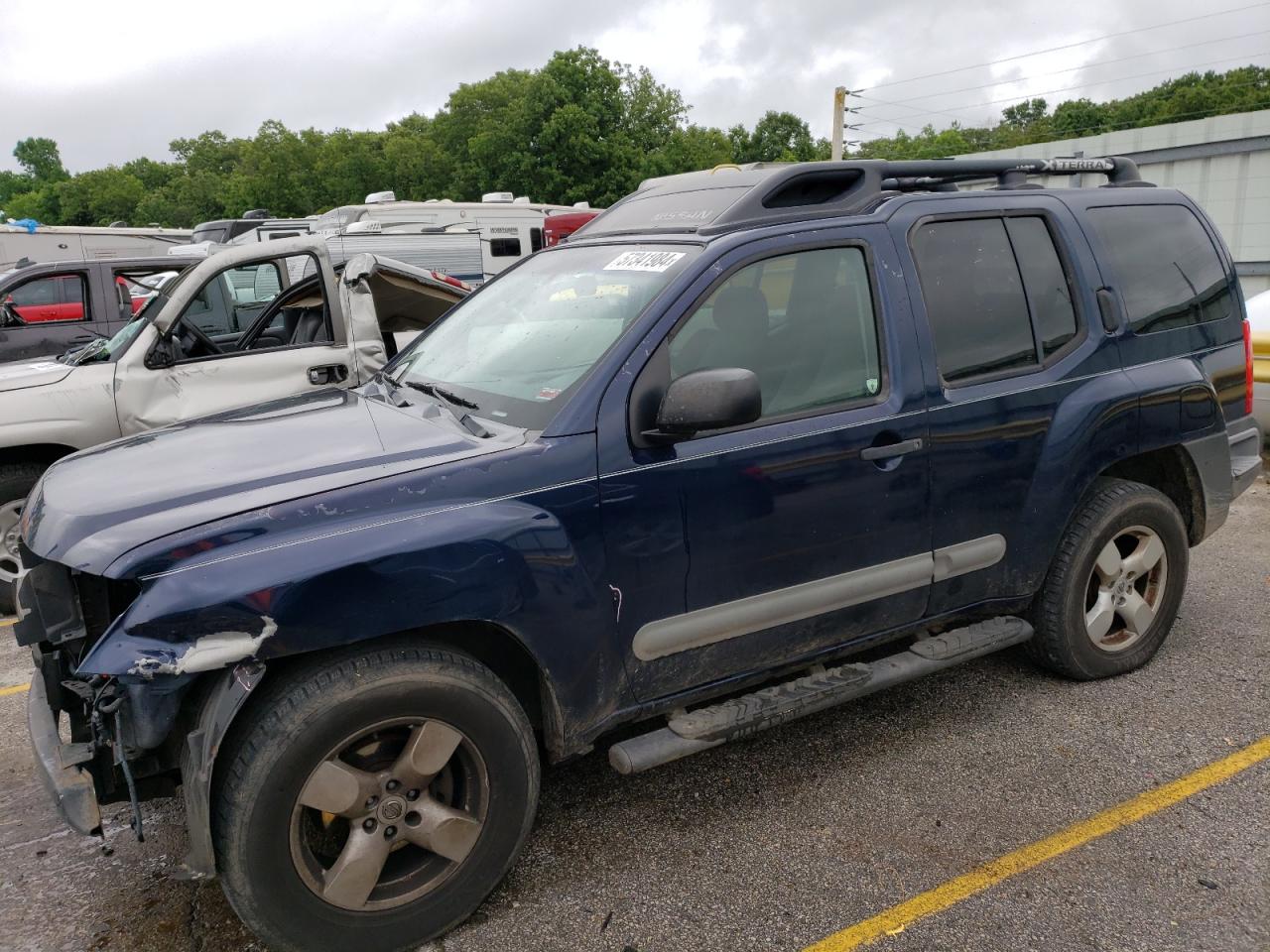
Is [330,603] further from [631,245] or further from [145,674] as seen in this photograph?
[631,245]

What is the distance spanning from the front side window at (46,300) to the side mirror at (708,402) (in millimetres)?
6904

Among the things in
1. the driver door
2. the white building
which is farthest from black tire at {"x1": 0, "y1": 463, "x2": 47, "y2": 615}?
the white building

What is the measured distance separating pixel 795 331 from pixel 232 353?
3.93 m

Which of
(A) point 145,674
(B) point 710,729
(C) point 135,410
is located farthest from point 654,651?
(C) point 135,410

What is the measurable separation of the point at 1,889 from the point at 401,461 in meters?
1.84

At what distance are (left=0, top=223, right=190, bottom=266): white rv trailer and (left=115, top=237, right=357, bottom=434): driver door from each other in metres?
11.2

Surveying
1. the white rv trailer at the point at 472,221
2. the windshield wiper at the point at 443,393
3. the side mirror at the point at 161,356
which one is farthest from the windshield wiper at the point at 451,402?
the white rv trailer at the point at 472,221

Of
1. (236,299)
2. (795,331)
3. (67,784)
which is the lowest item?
(67,784)

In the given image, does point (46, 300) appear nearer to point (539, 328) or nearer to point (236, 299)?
point (236, 299)

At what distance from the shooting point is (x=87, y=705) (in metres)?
2.36

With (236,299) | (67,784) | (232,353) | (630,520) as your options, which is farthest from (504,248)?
(67,784)

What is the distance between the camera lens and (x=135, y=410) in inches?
207

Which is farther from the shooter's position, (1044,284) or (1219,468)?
(1219,468)

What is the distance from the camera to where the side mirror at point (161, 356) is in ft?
17.5
